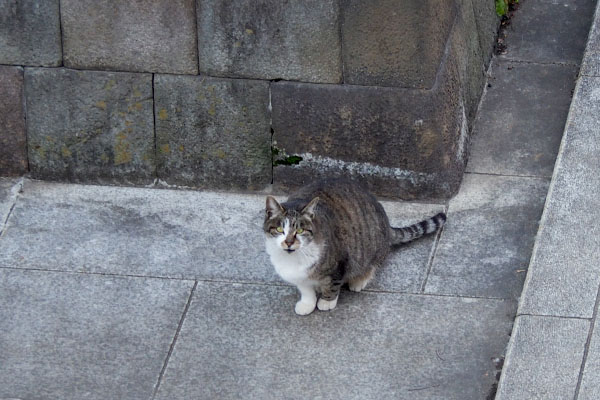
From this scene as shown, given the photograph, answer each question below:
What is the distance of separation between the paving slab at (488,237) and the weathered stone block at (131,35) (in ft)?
6.62

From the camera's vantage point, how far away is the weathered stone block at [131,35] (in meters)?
6.36

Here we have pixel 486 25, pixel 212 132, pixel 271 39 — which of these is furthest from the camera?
pixel 486 25

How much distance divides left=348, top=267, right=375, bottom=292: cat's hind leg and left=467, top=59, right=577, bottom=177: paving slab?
1365 mm

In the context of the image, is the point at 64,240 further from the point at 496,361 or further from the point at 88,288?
the point at 496,361

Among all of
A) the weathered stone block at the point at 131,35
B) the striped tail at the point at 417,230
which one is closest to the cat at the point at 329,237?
the striped tail at the point at 417,230

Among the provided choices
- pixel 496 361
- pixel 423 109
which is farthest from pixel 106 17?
pixel 496 361

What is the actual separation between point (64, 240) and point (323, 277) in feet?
6.02

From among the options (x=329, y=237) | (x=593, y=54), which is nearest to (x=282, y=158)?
(x=329, y=237)

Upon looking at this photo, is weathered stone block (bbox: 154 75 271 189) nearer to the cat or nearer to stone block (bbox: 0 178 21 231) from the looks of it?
the cat

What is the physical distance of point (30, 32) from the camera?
6516mm

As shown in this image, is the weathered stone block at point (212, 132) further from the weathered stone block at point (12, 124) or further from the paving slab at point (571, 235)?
the paving slab at point (571, 235)

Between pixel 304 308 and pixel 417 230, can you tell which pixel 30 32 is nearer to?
pixel 304 308

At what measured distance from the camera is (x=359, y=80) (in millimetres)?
6371

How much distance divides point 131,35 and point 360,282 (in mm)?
2228
